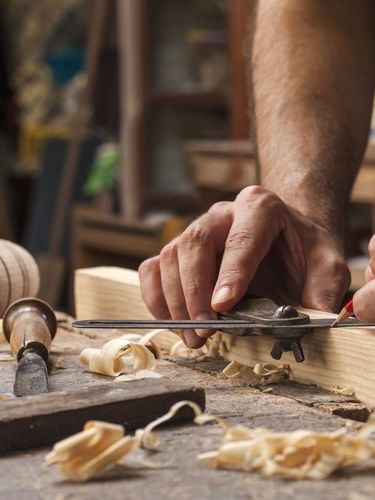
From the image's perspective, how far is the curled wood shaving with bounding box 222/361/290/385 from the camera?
4.52 feet

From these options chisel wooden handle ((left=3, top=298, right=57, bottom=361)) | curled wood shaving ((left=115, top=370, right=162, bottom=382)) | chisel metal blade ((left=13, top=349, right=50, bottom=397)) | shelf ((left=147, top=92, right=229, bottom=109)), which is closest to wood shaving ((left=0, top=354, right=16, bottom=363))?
chisel wooden handle ((left=3, top=298, right=57, bottom=361))

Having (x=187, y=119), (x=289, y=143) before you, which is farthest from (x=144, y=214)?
(x=289, y=143)

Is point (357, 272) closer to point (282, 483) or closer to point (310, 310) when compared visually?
point (310, 310)

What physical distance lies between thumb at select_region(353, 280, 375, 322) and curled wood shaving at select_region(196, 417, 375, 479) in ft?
1.06

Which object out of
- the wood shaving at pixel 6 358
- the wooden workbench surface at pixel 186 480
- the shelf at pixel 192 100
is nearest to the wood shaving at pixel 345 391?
the wooden workbench surface at pixel 186 480

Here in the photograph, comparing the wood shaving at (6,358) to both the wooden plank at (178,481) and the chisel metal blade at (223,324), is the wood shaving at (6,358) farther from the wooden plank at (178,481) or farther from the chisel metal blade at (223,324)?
the wooden plank at (178,481)

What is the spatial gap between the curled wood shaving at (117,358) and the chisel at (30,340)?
74mm

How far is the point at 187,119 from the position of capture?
541 centimetres

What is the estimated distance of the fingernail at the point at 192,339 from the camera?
151cm

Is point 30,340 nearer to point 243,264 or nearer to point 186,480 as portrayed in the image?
point 243,264

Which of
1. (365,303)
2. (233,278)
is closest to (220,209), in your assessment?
(233,278)

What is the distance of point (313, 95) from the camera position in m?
2.04

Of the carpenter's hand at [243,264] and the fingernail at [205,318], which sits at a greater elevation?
the carpenter's hand at [243,264]

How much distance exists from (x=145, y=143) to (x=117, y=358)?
3.88 metres
